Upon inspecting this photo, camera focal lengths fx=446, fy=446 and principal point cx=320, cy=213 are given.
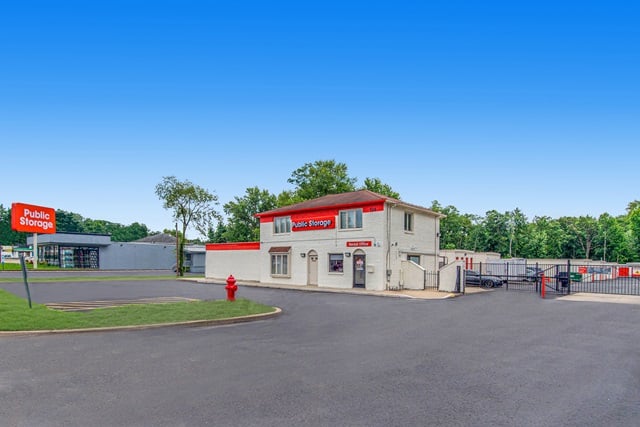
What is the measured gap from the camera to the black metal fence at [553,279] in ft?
87.9

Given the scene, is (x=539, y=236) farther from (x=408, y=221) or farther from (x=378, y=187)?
(x=408, y=221)

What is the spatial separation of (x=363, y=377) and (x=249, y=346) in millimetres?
3276

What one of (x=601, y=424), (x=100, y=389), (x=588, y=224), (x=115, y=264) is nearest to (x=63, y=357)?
(x=100, y=389)

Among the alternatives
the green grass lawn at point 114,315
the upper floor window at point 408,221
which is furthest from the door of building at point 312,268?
the green grass lawn at point 114,315

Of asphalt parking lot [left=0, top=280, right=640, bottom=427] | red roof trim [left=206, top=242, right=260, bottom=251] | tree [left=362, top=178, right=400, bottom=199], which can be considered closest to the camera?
asphalt parking lot [left=0, top=280, right=640, bottom=427]

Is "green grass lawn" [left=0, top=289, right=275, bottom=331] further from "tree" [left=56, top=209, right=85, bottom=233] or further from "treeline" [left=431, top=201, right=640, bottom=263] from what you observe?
"tree" [left=56, top=209, right=85, bottom=233]

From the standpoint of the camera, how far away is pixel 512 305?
18672mm

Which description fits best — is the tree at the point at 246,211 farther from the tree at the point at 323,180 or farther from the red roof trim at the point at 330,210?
the red roof trim at the point at 330,210

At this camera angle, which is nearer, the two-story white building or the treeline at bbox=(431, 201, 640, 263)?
the two-story white building

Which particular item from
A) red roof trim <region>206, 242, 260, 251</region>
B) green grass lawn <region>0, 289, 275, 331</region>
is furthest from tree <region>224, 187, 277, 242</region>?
green grass lawn <region>0, 289, 275, 331</region>

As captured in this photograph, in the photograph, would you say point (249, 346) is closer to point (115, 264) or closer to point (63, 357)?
point (63, 357)

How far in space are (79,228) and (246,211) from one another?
81.5 meters

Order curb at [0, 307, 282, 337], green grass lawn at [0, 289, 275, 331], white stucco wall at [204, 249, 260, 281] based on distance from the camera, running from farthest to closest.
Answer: white stucco wall at [204, 249, 260, 281] < green grass lawn at [0, 289, 275, 331] < curb at [0, 307, 282, 337]

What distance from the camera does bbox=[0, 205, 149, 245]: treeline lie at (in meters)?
109
